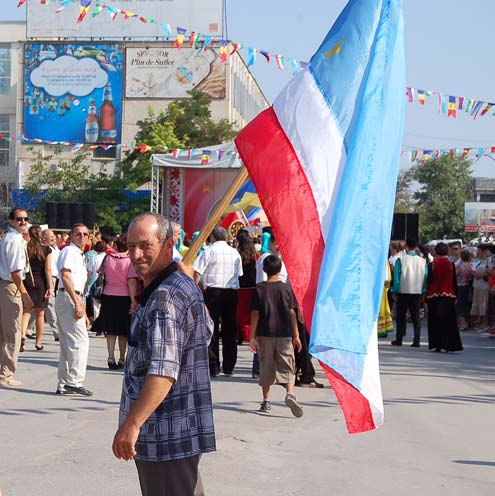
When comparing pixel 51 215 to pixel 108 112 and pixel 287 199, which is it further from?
pixel 108 112

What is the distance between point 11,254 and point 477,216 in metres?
74.5

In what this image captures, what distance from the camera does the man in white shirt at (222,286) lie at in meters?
13.0

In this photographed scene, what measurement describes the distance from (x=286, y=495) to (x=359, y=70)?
2.89m

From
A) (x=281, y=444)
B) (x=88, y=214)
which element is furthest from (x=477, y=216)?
(x=281, y=444)

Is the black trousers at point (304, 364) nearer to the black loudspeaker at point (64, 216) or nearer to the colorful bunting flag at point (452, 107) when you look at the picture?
the colorful bunting flag at point (452, 107)

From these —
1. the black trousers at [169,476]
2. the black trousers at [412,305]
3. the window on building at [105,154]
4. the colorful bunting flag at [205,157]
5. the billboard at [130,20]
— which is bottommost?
the black trousers at [412,305]

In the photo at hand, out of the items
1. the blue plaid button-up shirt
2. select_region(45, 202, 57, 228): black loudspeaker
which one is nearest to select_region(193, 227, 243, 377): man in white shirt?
the blue plaid button-up shirt

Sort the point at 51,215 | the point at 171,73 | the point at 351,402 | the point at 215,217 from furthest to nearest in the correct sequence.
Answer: the point at 171,73 → the point at 51,215 → the point at 215,217 → the point at 351,402

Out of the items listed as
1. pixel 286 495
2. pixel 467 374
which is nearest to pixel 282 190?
pixel 286 495

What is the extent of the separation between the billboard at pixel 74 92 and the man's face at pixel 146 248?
5793 cm

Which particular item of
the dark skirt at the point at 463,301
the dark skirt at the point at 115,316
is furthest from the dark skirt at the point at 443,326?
the dark skirt at the point at 115,316

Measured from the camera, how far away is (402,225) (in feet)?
102

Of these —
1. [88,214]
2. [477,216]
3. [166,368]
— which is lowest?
[166,368]

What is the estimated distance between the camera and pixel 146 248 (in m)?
4.53
